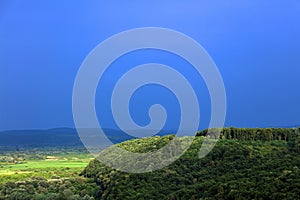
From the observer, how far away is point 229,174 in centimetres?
1978

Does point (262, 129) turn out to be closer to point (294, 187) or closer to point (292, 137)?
point (292, 137)

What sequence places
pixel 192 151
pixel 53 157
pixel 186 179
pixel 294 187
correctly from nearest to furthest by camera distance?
1. pixel 294 187
2. pixel 186 179
3. pixel 192 151
4. pixel 53 157

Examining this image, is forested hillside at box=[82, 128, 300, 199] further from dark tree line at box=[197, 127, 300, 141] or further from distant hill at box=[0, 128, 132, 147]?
distant hill at box=[0, 128, 132, 147]

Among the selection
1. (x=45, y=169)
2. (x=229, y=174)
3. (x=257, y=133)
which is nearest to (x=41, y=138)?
(x=45, y=169)

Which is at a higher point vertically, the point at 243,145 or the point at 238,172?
the point at 243,145

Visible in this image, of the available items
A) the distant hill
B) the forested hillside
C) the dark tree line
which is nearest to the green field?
the forested hillside

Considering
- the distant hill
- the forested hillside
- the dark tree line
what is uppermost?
the distant hill

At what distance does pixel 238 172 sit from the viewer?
64.6 feet

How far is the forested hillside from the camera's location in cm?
1681

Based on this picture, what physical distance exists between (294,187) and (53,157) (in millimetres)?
43891

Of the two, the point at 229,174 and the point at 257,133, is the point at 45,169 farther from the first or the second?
the point at 229,174

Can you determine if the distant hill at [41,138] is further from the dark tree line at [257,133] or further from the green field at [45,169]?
the dark tree line at [257,133]

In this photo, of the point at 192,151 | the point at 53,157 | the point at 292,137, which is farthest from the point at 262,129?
the point at 53,157

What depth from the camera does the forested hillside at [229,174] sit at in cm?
1681
